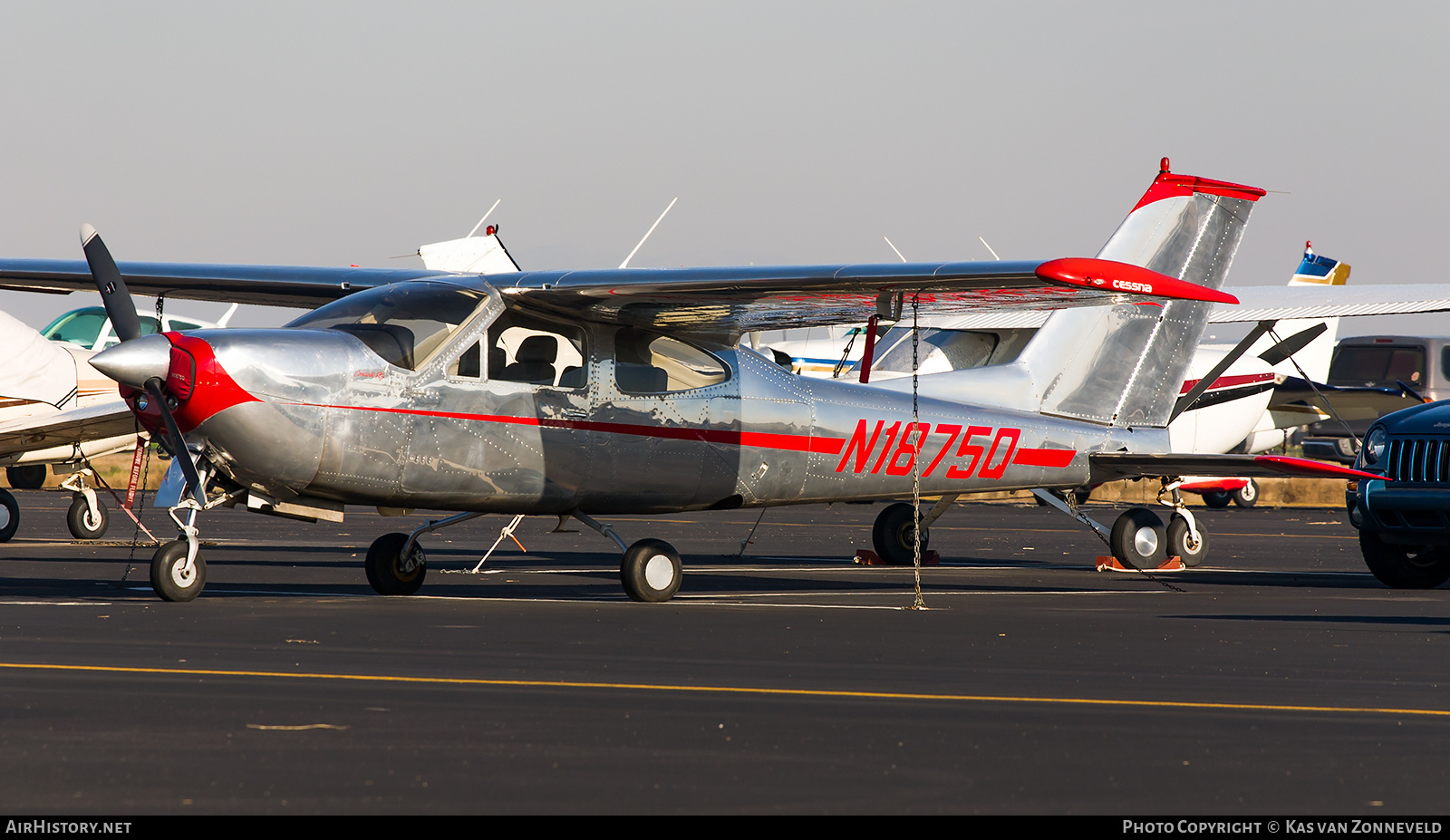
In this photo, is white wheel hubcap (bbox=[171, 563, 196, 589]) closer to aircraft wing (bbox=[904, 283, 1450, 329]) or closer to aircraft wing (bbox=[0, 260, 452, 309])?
aircraft wing (bbox=[0, 260, 452, 309])

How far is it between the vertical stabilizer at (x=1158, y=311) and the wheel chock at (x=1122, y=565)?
1.43 m

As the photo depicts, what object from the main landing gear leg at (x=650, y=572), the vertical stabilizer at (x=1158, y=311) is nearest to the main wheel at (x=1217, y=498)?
the vertical stabilizer at (x=1158, y=311)

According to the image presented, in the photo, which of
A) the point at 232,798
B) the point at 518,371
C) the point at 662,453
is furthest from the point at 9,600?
the point at 232,798

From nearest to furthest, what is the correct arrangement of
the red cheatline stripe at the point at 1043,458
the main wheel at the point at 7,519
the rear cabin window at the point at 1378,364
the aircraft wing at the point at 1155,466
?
the red cheatline stripe at the point at 1043,458 → the aircraft wing at the point at 1155,466 → the main wheel at the point at 7,519 → the rear cabin window at the point at 1378,364

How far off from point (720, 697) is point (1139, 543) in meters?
10.2

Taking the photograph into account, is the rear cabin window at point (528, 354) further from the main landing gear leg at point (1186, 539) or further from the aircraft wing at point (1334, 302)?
the main landing gear leg at point (1186, 539)

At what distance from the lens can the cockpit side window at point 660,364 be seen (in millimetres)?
12070

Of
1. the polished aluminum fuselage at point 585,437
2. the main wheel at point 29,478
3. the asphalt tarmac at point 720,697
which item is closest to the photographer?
the asphalt tarmac at point 720,697

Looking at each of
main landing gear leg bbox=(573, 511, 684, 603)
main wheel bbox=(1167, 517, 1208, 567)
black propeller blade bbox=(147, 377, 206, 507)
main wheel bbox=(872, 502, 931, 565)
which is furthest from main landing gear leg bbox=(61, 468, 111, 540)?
main wheel bbox=(1167, 517, 1208, 567)

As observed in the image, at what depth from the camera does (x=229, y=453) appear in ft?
34.1

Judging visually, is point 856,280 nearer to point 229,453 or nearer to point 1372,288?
point 229,453

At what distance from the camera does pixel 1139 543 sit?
16078mm

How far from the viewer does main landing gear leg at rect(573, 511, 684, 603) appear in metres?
11.5

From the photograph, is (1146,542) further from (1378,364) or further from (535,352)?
(1378,364)
